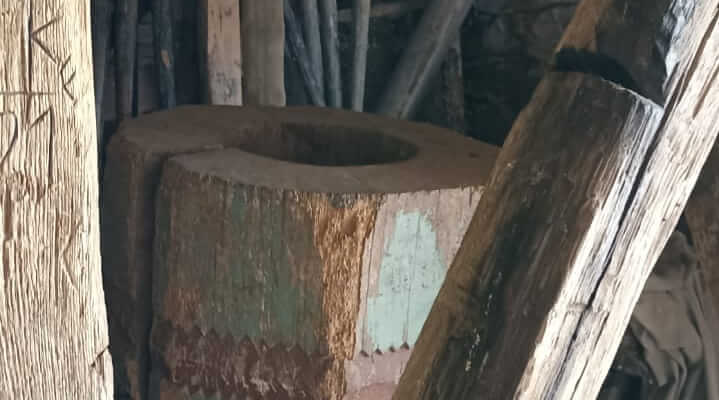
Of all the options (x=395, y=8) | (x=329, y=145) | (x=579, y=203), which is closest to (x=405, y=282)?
(x=329, y=145)

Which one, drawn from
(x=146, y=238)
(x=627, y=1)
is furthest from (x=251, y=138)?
(x=627, y=1)

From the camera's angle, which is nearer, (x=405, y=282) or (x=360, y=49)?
(x=405, y=282)

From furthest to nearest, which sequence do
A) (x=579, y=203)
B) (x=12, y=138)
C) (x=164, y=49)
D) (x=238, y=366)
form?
(x=164, y=49), (x=238, y=366), (x=579, y=203), (x=12, y=138)

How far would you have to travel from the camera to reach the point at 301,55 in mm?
2836

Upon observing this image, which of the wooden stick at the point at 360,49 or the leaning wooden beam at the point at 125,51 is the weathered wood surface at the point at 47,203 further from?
the wooden stick at the point at 360,49

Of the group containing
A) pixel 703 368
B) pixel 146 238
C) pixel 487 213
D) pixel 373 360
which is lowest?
pixel 703 368

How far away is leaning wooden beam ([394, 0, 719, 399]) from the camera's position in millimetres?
939

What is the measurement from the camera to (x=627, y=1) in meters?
0.93

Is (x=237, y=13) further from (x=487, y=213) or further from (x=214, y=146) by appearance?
(x=487, y=213)

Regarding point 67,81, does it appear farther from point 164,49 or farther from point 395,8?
point 395,8

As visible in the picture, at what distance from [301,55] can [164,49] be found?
461 millimetres

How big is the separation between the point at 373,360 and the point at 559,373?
80cm

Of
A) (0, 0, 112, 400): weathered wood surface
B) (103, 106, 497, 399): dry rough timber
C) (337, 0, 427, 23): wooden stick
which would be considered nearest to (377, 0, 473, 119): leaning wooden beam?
(337, 0, 427, 23): wooden stick

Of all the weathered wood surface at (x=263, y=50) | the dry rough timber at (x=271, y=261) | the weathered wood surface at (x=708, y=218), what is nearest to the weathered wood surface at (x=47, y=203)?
the dry rough timber at (x=271, y=261)
